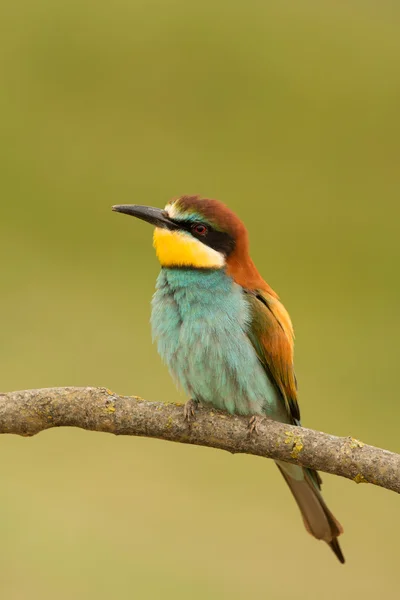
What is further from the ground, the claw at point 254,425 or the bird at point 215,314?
the bird at point 215,314

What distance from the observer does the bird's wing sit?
1650 mm

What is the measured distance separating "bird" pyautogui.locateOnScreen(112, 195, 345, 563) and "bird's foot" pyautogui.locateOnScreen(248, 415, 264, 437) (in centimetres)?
12

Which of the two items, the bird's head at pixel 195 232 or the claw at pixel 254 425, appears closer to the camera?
the claw at pixel 254 425

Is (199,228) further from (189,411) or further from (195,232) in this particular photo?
(189,411)

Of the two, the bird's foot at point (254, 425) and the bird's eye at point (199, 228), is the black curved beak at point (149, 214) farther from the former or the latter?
the bird's foot at point (254, 425)

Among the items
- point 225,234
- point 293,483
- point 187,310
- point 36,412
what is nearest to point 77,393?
point 36,412

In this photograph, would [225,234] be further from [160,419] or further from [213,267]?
[160,419]

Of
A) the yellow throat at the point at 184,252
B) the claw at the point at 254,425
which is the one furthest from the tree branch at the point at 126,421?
the yellow throat at the point at 184,252

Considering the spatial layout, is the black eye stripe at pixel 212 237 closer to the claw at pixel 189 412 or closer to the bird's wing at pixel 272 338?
the bird's wing at pixel 272 338

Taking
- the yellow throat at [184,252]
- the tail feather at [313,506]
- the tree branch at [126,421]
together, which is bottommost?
the tail feather at [313,506]

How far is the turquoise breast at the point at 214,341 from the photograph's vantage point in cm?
163

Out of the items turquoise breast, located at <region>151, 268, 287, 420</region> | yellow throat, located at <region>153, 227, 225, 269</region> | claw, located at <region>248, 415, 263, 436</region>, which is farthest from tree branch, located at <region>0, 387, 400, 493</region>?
yellow throat, located at <region>153, 227, 225, 269</region>

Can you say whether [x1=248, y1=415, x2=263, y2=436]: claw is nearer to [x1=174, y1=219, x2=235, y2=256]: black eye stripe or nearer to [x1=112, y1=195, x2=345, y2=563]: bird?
[x1=112, y1=195, x2=345, y2=563]: bird

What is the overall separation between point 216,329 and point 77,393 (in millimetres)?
375
